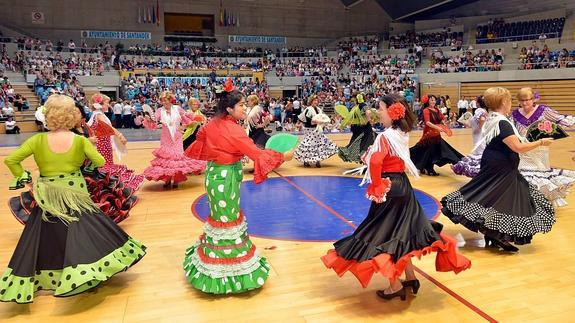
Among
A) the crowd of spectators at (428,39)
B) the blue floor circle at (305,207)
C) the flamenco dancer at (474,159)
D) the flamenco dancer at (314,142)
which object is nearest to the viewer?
the blue floor circle at (305,207)

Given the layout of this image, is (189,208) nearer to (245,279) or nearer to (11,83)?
(245,279)

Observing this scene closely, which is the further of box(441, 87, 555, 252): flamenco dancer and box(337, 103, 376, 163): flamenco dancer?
box(337, 103, 376, 163): flamenco dancer

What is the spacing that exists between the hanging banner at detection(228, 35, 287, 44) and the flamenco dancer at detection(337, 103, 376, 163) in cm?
2632

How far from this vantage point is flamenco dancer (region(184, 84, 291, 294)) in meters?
3.78

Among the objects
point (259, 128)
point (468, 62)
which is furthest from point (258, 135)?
point (468, 62)

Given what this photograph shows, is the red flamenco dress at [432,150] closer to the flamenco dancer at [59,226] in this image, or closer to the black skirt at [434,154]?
the black skirt at [434,154]

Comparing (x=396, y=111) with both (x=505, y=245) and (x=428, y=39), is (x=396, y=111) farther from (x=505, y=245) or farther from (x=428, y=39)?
(x=428, y=39)

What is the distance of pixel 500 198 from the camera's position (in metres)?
4.68

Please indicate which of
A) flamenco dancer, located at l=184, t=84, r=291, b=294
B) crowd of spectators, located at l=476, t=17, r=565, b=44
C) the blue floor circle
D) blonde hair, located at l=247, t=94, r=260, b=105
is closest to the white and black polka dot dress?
the blue floor circle

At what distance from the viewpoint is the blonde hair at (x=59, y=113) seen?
3.69 meters

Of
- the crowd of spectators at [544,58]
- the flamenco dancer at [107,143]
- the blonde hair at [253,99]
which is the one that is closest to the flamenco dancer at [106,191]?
the flamenco dancer at [107,143]

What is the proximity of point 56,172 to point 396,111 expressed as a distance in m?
2.77

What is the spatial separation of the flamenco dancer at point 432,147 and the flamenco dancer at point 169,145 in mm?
4489

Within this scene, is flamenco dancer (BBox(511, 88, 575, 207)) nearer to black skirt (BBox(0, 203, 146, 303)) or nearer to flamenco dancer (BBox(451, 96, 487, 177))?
flamenco dancer (BBox(451, 96, 487, 177))
